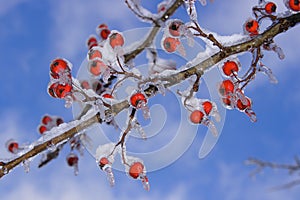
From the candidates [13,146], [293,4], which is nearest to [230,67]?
[293,4]

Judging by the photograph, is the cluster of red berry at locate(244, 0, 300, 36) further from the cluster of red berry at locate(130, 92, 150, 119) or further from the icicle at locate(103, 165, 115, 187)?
the icicle at locate(103, 165, 115, 187)

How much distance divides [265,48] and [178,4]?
53.4 inches

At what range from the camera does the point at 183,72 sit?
6.57 ft

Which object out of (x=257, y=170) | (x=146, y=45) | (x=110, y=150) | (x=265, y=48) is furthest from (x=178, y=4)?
(x=257, y=170)

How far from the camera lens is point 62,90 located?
6.32ft

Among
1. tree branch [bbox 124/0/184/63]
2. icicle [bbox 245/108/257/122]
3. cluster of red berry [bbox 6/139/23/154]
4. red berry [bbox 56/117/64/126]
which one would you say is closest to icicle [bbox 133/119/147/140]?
icicle [bbox 245/108/257/122]

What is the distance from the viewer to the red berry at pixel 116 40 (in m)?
2.09

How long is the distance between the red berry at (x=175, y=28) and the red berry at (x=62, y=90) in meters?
0.58

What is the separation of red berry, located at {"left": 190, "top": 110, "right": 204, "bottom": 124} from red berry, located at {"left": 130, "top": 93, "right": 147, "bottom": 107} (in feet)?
1.03

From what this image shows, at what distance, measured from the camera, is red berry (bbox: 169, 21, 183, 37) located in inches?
76.4

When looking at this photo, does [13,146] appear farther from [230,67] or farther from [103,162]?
[230,67]

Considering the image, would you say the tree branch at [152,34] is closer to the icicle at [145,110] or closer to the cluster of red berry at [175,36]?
the cluster of red berry at [175,36]

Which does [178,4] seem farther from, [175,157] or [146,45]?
[175,157]

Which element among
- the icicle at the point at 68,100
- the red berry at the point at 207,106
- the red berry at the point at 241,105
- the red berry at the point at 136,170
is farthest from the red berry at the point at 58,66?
the red berry at the point at 241,105
